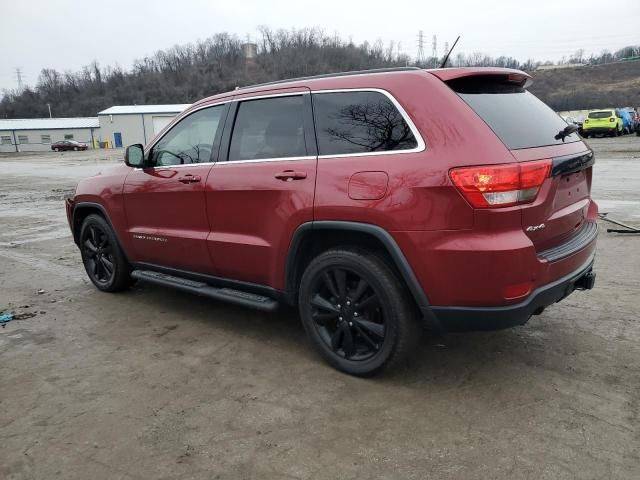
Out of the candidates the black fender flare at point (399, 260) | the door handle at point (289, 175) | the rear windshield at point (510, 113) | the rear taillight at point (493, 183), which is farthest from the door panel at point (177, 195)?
the rear taillight at point (493, 183)

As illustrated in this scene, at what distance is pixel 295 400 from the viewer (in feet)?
10.6

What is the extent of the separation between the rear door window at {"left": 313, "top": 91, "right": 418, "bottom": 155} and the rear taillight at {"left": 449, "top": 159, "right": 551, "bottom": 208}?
14.6 inches

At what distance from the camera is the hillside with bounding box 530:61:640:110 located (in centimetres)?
7788

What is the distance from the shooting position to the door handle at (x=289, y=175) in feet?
11.3

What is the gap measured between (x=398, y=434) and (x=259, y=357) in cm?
134

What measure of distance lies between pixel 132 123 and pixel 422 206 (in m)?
Answer: 70.3

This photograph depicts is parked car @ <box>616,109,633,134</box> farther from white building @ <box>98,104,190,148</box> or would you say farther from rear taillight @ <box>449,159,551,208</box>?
white building @ <box>98,104,190,148</box>

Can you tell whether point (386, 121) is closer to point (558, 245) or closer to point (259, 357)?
point (558, 245)

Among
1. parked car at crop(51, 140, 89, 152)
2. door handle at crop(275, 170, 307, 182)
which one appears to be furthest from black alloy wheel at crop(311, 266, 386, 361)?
parked car at crop(51, 140, 89, 152)

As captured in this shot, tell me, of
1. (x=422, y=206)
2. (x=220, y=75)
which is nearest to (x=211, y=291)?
(x=422, y=206)

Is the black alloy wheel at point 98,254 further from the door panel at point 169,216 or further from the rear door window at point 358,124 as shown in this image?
the rear door window at point 358,124

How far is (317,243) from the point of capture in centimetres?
358

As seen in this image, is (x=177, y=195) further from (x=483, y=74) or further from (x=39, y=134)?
(x=39, y=134)

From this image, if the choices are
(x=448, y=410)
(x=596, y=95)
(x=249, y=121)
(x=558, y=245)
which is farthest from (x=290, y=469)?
(x=596, y=95)
